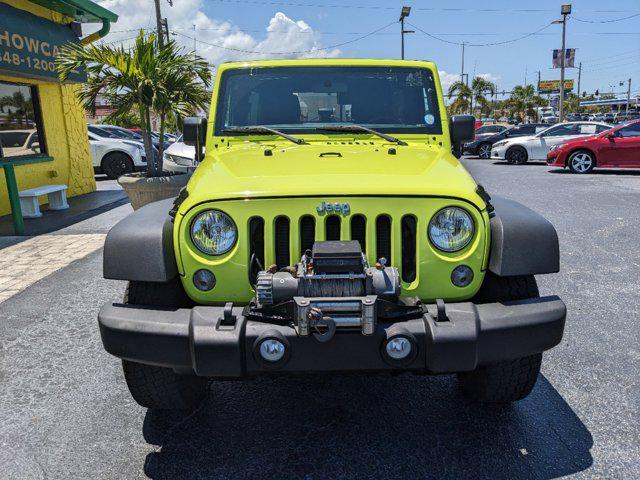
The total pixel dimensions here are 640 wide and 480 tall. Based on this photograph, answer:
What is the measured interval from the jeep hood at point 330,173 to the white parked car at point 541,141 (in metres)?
15.4

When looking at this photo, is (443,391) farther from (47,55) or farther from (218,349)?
(47,55)

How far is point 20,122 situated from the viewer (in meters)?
10.3

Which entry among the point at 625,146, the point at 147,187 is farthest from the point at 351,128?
the point at 625,146

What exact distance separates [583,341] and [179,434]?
275cm

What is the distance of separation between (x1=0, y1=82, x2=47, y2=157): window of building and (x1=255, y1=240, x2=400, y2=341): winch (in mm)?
9266

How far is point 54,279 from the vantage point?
569cm

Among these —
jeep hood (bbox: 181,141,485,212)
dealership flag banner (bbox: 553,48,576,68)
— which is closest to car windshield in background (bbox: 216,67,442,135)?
jeep hood (bbox: 181,141,485,212)

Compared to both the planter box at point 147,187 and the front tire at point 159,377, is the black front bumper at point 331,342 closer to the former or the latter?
the front tire at point 159,377

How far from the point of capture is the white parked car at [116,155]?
14773mm

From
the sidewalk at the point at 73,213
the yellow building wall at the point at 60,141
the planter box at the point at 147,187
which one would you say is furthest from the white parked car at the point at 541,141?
the yellow building wall at the point at 60,141

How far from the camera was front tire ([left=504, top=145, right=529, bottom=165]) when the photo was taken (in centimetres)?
1767

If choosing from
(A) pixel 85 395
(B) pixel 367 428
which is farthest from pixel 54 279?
(B) pixel 367 428

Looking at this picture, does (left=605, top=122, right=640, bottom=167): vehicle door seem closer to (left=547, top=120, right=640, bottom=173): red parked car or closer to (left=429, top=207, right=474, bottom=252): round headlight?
(left=547, top=120, right=640, bottom=173): red parked car

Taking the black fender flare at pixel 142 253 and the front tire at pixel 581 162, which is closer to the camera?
the black fender flare at pixel 142 253
